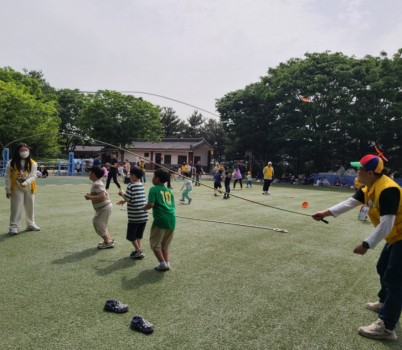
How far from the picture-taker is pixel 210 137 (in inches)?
2355

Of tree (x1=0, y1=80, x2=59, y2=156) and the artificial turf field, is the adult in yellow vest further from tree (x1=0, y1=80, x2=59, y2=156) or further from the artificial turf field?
tree (x1=0, y1=80, x2=59, y2=156)

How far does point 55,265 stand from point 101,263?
2.27 feet

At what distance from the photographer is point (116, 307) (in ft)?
13.1

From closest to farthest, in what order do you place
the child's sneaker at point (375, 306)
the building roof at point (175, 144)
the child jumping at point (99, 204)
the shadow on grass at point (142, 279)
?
1. the child's sneaker at point (375, 306)
2. the shadow on grass at point (142, 279)
3. the child jumping at point (99, 204)
4. the building roof at point (175, 144)

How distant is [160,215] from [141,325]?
6.52 ft

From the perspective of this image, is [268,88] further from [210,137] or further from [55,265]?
[55,265]

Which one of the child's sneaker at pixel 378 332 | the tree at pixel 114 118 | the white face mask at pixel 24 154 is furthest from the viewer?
the tree at pixel 114 118

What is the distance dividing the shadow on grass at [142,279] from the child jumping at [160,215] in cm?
16

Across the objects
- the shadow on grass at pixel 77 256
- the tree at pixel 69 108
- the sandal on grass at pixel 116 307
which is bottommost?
the shadow on grass at pixel 77 256

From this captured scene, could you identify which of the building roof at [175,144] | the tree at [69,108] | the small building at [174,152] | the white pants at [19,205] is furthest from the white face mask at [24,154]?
the tree at [69,108]

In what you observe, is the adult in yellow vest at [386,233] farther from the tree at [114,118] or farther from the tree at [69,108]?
the tree at [69,108]

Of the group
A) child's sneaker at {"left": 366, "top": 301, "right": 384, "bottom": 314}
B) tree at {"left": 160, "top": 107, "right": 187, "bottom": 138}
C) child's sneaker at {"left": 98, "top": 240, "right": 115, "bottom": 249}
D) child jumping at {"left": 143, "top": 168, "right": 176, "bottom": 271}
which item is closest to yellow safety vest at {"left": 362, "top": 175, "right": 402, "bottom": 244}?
child's sneaker at {"left": 366, "top": 301, "right": 384, "bottom": 314}

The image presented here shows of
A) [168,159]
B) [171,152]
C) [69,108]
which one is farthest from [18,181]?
[168,159]

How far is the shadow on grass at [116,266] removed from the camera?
17.5 feet
